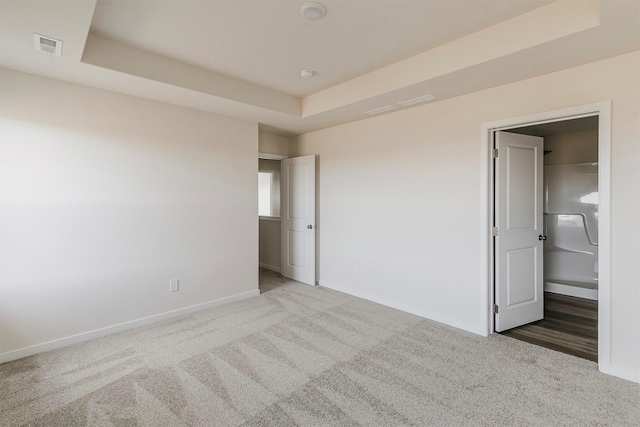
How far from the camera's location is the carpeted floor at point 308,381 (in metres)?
1.99

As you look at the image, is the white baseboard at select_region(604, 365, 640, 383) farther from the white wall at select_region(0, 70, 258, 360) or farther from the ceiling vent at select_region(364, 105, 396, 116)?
the white wall at select_region(0, 70, 258, 360)

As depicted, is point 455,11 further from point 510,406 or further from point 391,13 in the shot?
point 510,406

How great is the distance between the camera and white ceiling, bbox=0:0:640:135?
2062mm

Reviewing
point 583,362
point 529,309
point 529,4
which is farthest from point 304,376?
point 529,4

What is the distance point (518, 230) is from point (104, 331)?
4.45 metres

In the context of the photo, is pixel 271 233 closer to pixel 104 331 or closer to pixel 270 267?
pixel 270 267

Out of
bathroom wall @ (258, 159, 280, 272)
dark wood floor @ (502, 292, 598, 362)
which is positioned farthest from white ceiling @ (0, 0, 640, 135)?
bathroom wall @ (258, 159, 280, 272)

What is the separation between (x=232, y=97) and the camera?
3375mm

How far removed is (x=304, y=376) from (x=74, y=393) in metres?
1.65

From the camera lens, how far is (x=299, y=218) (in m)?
5.18

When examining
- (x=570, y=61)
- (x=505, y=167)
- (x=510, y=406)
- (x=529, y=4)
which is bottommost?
(x=510, y=406)

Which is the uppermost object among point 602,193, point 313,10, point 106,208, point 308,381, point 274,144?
point 313,10

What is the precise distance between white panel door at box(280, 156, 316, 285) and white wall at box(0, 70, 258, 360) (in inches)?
44.1

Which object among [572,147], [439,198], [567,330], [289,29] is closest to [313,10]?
[289,29]
